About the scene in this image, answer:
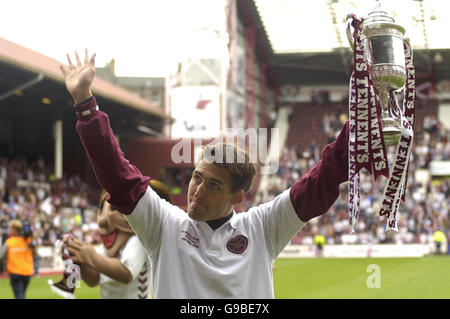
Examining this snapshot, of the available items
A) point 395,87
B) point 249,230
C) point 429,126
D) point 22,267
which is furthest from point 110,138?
point 429,126

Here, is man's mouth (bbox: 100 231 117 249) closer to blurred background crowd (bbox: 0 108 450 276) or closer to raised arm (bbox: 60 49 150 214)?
raised arm (bbox: 60 49 150 214)

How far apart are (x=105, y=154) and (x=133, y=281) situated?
6.56 ft

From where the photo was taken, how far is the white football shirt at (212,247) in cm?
268

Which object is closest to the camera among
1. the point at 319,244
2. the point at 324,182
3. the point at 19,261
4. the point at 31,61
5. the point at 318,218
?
the point at 324,182

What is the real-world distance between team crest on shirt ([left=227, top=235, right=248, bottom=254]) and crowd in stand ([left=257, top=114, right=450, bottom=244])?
19.4 m

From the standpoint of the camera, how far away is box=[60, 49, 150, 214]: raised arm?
8.22 ft

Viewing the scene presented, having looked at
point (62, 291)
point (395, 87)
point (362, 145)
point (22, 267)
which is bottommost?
point (22, 267)

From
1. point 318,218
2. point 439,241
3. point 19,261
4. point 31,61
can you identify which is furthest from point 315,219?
point 19,261

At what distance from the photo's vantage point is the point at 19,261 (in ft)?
36.1

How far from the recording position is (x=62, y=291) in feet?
13.0

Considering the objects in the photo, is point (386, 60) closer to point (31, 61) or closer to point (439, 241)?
point (31, 61)
